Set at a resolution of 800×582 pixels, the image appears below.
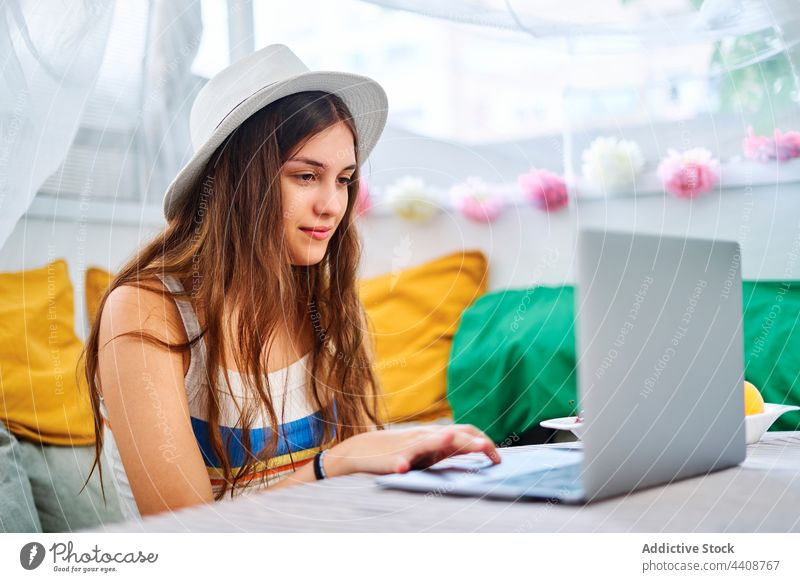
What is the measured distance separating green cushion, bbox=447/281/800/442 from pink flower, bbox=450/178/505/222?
0.09 m

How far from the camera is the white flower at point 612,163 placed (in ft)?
2.57

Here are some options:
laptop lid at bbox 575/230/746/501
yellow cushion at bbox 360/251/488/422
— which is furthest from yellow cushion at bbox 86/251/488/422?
laptop lid at bbox 575/230/746/501

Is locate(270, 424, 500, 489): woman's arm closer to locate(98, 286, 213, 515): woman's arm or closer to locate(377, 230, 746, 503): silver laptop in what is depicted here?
locate(377, 230, 746, 503): silver laptop

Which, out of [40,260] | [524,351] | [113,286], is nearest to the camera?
[113,286]

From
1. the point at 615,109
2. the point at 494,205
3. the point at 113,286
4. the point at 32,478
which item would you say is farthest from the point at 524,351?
the point at 32,478

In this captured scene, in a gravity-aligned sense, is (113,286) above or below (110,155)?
below

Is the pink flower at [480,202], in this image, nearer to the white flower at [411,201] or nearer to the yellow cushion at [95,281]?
the white flower at [411,201]

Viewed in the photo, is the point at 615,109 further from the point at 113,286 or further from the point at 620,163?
the point at 113,286

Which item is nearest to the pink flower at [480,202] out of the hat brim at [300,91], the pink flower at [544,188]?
the pink flower at [544,188]

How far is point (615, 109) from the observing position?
0.82 m

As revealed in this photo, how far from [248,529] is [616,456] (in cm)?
20

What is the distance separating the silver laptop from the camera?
39cm

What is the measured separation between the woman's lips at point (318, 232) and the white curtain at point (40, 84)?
1.12 feet

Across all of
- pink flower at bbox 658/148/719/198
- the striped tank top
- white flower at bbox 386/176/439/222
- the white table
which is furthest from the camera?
white flower at bbox 386/176/439/222
